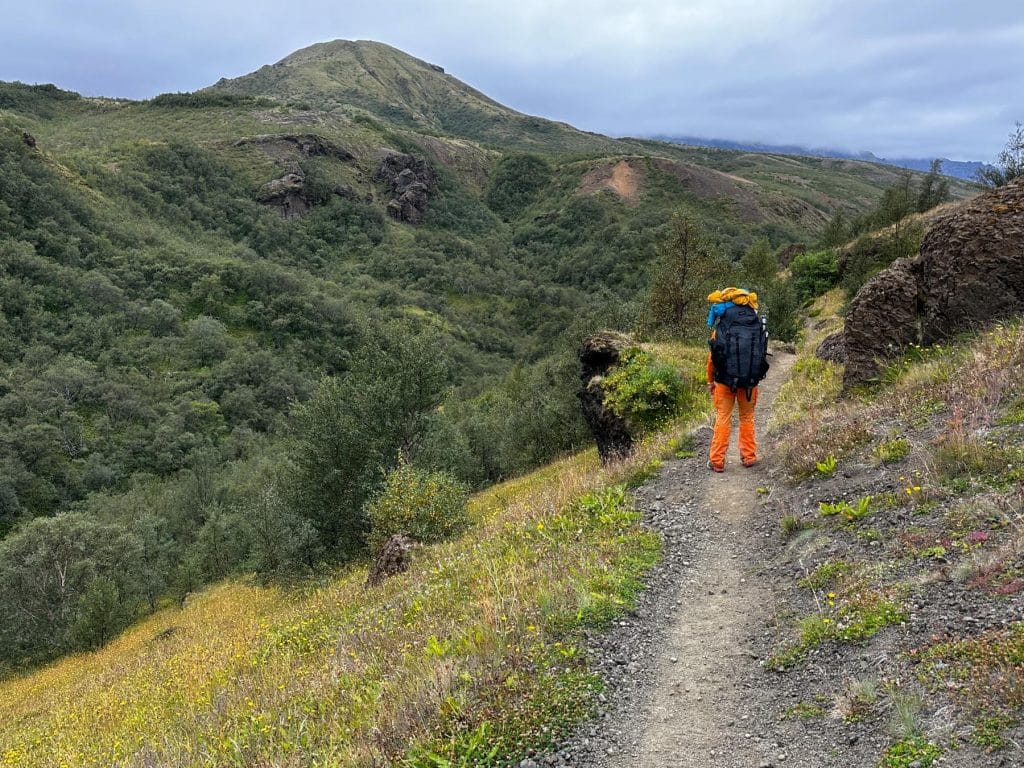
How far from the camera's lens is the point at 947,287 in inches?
350

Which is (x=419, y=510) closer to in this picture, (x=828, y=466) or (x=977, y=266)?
(x=828, y=466)

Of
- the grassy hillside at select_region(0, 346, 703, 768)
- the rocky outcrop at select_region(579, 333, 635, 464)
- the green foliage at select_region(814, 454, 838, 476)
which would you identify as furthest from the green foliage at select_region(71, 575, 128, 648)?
the green foliage at select_region(814, 454, 838, 476)

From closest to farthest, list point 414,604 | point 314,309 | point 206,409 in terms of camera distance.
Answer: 1. point 414,604
2. point 206,409
3. point 314,309

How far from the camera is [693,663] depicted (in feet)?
14.8

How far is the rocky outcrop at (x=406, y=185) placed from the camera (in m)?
178

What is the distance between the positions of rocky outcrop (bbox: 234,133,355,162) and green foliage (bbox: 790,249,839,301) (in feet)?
517

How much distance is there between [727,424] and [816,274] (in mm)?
51007

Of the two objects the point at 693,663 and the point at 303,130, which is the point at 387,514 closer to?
the point at 693,663

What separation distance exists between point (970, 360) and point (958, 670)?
5.71m

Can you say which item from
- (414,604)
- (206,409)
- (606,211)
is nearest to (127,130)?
(206,409)

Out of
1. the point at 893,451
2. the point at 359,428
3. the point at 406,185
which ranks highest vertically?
the point at 406,185

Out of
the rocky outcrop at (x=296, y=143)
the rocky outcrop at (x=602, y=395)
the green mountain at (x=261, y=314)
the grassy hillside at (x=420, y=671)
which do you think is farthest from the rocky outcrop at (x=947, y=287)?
the rocky outcrop at (x=296, y=143)

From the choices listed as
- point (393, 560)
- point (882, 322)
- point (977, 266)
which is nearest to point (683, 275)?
point (882, 322)

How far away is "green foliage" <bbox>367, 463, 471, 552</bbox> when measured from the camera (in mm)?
15547
